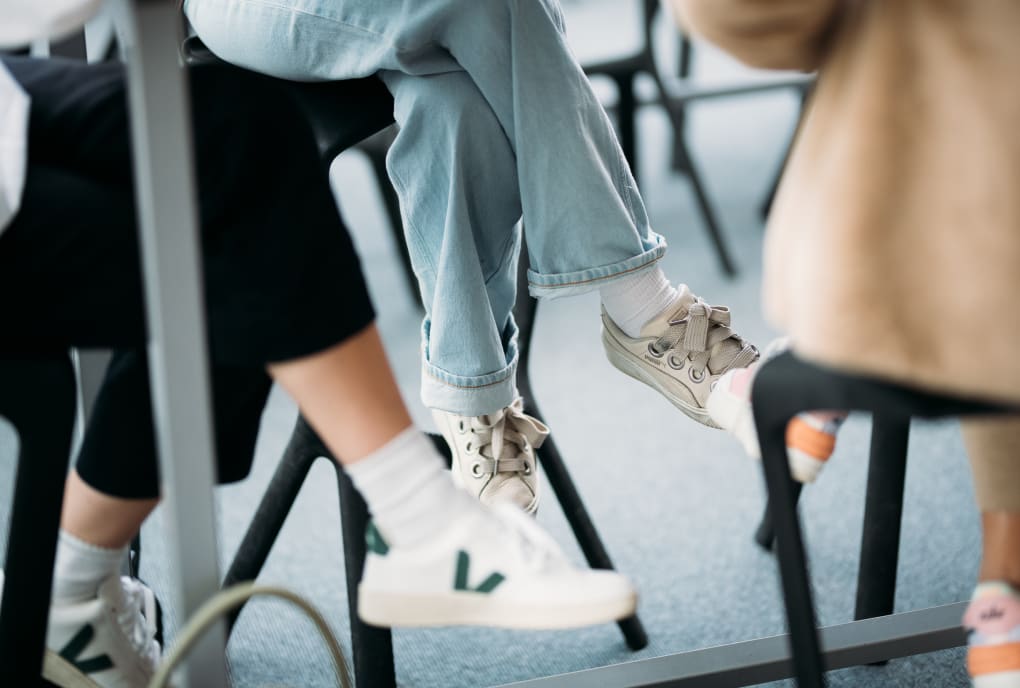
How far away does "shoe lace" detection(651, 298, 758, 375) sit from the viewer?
3.35ft

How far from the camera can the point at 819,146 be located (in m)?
0.61

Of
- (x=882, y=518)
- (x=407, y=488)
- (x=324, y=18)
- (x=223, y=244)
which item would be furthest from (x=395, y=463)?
(x=882, y=518)

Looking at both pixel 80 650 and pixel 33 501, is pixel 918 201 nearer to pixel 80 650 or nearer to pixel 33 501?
pixel 33 501

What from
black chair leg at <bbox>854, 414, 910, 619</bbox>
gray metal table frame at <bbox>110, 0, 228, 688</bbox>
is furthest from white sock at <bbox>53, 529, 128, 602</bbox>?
black chair leg at <bbox>854, 414, 910, 619</bbox>

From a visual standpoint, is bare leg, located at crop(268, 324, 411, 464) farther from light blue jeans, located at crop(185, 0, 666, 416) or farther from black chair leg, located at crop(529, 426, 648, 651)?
black chair leg, located at crop(529, 426, 648, 651)

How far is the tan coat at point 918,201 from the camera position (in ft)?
1.77

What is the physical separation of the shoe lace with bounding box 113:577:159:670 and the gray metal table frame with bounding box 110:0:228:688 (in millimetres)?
221

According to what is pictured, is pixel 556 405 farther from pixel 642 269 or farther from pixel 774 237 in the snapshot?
pixel 774 237

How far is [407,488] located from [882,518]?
58 cm

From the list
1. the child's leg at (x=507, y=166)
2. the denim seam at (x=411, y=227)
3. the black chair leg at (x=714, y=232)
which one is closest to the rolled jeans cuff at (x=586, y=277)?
the child's leg at (x=507, y=166)

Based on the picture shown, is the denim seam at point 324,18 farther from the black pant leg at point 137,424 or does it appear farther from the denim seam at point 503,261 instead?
the black pant leg at point 137,424

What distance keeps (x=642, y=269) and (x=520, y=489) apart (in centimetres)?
23

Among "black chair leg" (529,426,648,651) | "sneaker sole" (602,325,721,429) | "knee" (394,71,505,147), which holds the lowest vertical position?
"black chair leg" (529,426,648,651)

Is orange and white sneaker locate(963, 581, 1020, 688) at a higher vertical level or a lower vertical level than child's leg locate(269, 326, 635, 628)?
lower
